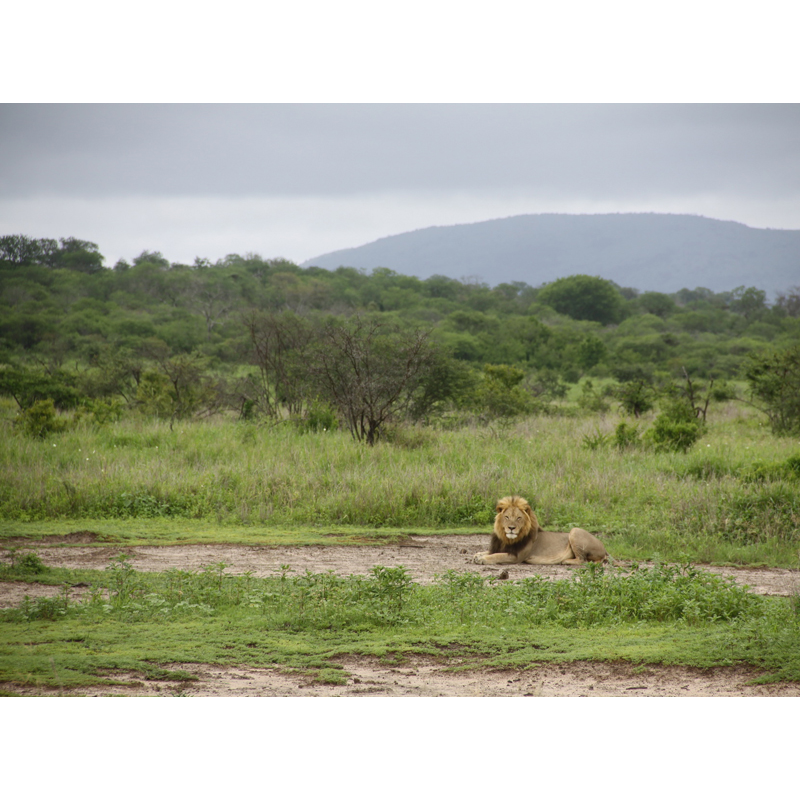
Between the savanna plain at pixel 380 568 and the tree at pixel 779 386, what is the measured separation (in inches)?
85.0

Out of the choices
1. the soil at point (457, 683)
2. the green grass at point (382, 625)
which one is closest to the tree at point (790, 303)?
the green grass at point (382, 625)

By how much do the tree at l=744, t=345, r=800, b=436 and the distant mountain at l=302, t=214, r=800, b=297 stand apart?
764 inches

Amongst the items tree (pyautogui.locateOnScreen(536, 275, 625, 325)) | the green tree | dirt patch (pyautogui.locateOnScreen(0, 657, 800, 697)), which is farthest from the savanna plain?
tree (pyautogui.locateOnScreen(536, 275, 625, 325))

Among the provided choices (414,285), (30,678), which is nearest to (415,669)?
(30,678)

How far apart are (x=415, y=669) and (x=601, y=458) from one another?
653 cm

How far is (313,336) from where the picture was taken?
16.1 m

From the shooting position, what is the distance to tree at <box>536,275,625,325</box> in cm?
5212

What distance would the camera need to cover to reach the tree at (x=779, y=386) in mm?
14477

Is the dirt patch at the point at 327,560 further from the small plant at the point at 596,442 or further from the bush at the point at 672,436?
the bush at the point at 672,436

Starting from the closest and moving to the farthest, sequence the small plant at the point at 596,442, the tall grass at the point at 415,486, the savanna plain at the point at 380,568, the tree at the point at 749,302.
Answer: the savanna plain at the point at 380,568 → the tall grass at the point at 415,486 → the small plant at the point at 596,442 → the tree at the point at 749,302

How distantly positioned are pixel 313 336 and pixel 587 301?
1551 inches

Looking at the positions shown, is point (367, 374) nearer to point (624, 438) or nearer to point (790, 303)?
point (624, 438)

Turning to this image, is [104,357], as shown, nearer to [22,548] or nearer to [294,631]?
[22,548]

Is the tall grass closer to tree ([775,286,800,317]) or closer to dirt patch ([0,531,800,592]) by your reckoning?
dirt patch ([0,531,800,592])
